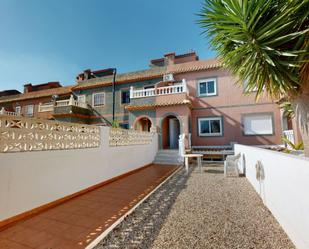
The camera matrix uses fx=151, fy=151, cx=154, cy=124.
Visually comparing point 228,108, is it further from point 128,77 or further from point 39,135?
point 39,135

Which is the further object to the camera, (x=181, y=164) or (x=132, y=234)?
(x=181, y=164)

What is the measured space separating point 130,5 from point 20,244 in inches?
480

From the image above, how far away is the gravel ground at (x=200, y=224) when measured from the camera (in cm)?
251

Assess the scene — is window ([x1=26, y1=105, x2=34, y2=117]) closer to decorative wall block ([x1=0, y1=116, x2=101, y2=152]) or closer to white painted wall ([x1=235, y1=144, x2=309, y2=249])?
decorative wall block ([x1=0, y1=116, x2=101, y2=152])

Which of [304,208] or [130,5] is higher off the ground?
[130,5]

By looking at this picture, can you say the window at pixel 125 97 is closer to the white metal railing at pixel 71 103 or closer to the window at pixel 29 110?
the white metal railing at pixel 71 103

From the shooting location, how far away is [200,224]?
10.2ft

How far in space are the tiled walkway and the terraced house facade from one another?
8074 millimetres

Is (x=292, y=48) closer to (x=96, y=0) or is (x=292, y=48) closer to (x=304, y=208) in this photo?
(x=304, y=208)

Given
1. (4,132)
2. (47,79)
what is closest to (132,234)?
(4,132)

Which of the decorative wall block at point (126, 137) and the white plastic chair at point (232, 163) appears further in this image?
the white plastic chair at point (232, 163)

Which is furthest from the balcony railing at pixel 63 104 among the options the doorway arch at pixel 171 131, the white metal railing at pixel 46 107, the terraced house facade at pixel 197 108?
the doorway arch at pixel 171 131

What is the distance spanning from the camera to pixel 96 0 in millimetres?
9555

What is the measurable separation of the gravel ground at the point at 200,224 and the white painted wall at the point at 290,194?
28 centimetres
